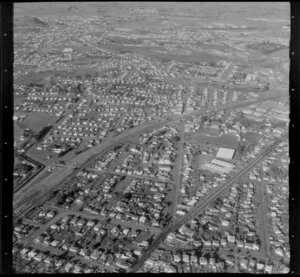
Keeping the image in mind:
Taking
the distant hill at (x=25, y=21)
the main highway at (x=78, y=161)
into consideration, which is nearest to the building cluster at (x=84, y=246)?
the main highway at (x=78, y=161)

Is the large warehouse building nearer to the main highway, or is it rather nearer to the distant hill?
the main highway

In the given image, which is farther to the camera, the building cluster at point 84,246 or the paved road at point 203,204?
the paved road at point 203,204

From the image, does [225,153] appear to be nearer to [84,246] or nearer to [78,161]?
[78,161]

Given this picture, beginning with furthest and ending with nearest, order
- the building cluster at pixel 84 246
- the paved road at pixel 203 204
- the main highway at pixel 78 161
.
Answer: the main highway at pixel 78 161, the paved road at pixel 203 204, the building cluster at pixel 84 246

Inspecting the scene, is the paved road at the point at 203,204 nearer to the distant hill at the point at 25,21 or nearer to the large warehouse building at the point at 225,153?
the large warehouse building at the point at 225,153

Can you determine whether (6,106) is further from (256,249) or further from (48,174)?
(48,174)

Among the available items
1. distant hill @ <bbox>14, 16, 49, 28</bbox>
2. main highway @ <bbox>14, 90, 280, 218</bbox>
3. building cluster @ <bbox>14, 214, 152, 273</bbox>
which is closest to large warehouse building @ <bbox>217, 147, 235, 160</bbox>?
main highway @ <bbox>14, 90, 280, 218</bbox>

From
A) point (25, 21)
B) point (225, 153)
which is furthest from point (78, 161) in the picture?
point (25, 21)

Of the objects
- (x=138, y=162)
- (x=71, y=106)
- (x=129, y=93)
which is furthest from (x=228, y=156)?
(x=71, y=106)
